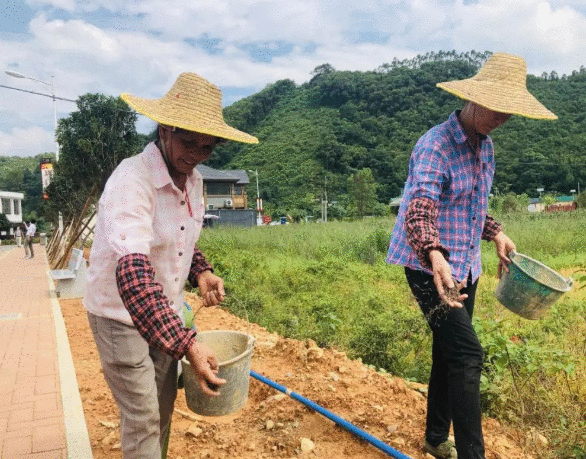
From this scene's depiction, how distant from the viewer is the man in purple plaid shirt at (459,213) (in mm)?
2307

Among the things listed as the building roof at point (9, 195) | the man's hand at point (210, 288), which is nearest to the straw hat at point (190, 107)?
the man's hand at point (210, 288)

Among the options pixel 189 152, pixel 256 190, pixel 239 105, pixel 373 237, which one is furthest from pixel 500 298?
pixel 239 105

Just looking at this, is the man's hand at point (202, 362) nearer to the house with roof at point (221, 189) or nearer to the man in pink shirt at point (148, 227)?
the man in pink shirt at point (148, 227)

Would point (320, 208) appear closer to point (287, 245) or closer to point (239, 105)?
point (239, 105)

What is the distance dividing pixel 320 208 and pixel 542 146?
1990cm

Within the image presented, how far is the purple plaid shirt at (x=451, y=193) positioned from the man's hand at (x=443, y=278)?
0.67ft

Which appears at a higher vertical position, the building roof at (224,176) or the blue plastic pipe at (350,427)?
the building roof at (224,176)

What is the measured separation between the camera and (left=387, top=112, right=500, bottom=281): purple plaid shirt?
7.89ft

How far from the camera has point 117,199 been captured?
1.78 m

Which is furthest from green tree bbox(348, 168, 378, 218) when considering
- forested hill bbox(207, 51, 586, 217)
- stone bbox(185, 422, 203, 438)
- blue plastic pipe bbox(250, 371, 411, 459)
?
stone bbox(185, 422, 203, 438)

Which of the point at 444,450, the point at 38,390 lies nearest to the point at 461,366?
the point at 444,450

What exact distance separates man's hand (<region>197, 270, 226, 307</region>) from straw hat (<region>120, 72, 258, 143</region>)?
695 millimetres

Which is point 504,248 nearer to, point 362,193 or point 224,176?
point 362,193

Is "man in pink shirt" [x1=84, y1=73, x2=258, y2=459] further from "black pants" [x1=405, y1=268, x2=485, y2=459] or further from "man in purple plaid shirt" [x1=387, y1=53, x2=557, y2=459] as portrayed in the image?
"black pants" [x1=405, y1=268, x2=485, y2=459]
